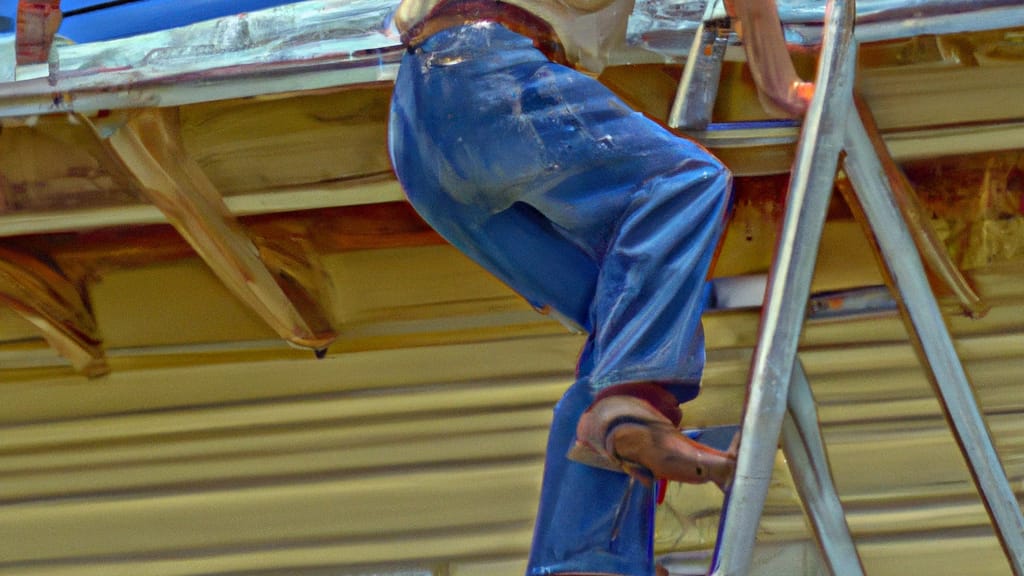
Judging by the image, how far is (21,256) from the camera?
1722 millimetres

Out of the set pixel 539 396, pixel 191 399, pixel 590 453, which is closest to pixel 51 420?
pixel 191 399

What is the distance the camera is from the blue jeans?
1.34 metres

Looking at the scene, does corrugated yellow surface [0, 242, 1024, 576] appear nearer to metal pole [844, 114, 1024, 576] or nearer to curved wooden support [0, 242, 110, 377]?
curved wooden support [0, 242, 110, 377]

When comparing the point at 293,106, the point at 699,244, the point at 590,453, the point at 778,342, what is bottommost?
the point at 590,453

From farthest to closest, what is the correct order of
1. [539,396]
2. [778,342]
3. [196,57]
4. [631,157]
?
[539,396]
[196,57]
[631,157]
[778,342]

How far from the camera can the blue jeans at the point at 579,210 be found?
1.34m

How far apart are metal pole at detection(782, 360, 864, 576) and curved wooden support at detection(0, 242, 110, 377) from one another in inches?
35.7

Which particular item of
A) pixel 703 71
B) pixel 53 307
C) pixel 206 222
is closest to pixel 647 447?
pixel 703 71

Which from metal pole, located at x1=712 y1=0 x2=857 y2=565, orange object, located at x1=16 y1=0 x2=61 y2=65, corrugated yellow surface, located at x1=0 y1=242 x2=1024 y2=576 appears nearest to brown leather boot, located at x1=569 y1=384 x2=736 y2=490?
metal pole, located at x1=712 y1=0 x2=857 y2=565

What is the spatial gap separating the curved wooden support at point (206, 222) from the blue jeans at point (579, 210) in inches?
12.3

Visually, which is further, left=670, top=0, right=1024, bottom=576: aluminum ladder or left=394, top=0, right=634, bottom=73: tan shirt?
left=394, top=0, right=634, bottom=73: tan shirt

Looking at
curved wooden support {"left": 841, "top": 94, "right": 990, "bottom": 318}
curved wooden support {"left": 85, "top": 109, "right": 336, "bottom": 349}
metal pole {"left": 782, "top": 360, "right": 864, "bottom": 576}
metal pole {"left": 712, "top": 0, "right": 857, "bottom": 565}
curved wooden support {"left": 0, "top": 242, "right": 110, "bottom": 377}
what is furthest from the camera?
curved wooden support {"left": 0, "top": 242, "right": 110, "bottom": 377}

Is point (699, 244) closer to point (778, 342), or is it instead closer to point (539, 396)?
point (778, 342)

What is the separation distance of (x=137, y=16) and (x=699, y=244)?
0.77 m
